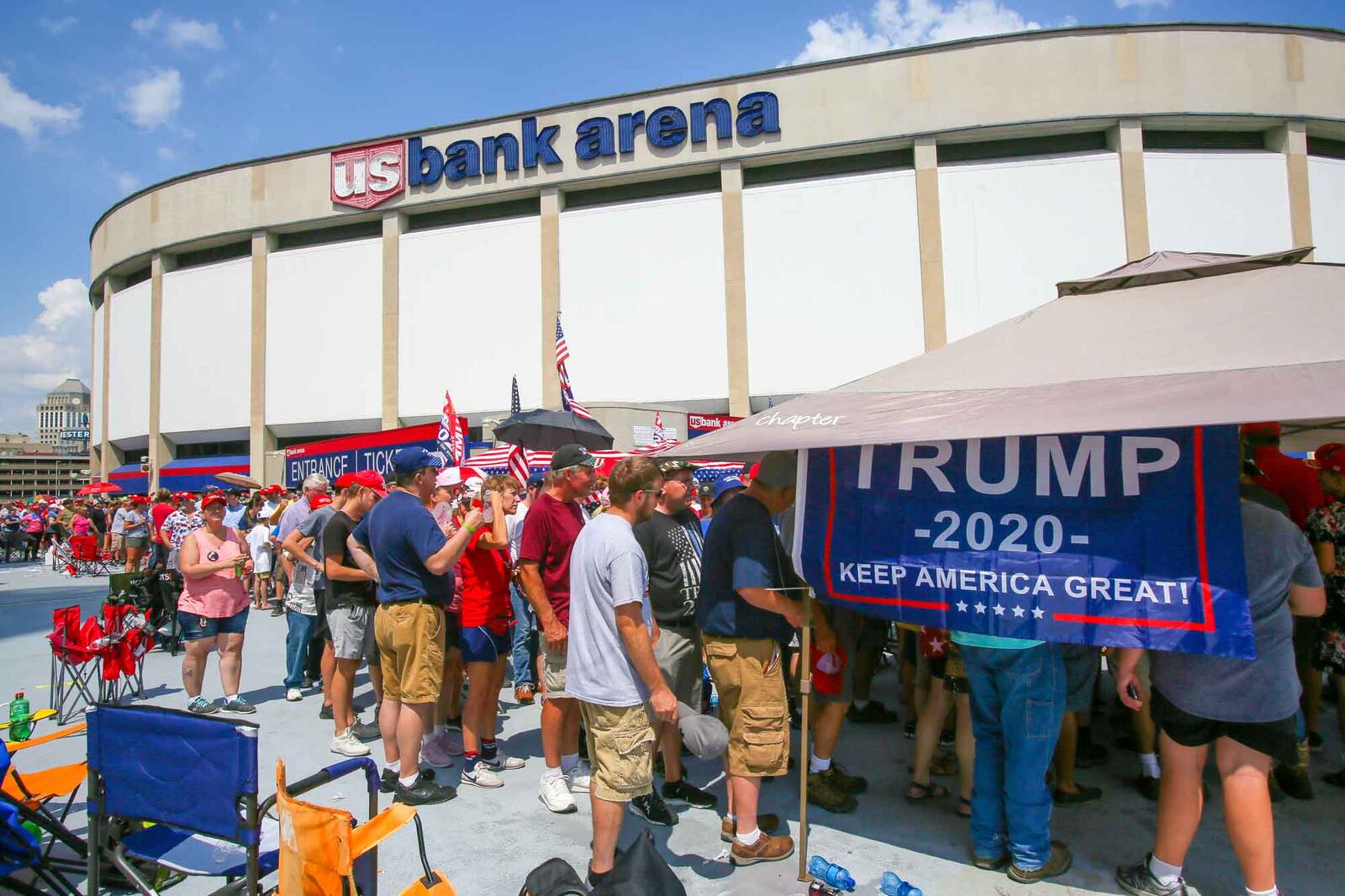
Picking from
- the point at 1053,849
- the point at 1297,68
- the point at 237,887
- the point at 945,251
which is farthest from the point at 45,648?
the point at 1297,68

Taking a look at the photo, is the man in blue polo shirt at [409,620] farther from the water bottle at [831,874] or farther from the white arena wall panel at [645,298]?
the white arena wall panel at [645,298]

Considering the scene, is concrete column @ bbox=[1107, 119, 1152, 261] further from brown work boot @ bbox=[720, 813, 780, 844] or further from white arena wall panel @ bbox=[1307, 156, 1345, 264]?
brown work boot @ bbox=[720, 813, 780, 844]

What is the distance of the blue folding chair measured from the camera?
2.59 m

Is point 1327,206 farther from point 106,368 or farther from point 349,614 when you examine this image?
point 106,368

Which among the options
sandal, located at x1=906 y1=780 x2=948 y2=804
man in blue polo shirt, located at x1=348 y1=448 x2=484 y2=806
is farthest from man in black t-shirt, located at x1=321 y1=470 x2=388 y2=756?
sandal, located at x1=906 y1=780 x2=948 y2=804

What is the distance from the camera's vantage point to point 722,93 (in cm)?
2383

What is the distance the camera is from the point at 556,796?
13.7 ft

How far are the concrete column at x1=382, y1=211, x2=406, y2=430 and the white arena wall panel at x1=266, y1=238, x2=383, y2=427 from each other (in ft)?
1.01

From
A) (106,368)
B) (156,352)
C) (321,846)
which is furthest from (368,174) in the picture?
(321,846)

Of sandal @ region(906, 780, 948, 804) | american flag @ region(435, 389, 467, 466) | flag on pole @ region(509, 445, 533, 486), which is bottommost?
sandal @ region(906, 780, 948, 804)

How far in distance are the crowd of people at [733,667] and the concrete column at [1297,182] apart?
21859 mm

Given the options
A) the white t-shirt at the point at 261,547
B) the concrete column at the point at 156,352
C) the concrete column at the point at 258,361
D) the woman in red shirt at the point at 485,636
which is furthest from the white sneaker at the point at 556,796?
the concrete column at the point at 156,352

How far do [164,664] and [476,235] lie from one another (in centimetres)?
1997

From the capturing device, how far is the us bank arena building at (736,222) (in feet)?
69.5
